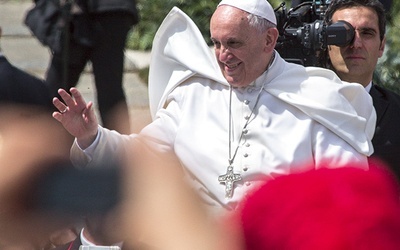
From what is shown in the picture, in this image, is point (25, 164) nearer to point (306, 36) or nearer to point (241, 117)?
point (241, 117)

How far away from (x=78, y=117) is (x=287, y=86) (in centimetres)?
79

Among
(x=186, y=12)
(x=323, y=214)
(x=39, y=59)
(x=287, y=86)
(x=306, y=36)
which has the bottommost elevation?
(x=39, y=59)

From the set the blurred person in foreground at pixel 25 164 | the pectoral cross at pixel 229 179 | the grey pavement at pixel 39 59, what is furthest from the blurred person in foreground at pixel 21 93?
the grey pavement at pixel 39 59

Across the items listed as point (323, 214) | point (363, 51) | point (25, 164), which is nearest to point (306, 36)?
point (363, 51)

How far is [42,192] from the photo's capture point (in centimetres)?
289

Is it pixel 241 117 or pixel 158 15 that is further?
pixel 158 15

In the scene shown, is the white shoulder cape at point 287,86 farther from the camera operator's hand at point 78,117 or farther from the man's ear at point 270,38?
the camera operator's hand at point 78,117

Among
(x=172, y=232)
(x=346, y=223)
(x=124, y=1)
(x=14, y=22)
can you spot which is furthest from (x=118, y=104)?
(x=346, y=223)

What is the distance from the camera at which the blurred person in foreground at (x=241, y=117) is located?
3.65 meters

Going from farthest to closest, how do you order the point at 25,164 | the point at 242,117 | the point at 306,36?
the point at 306,36
the point at 242,117
the point at 25,164

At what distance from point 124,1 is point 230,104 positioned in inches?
75.6

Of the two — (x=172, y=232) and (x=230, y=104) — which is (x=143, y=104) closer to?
(x=230, y=104)

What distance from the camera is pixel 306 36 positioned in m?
4.41

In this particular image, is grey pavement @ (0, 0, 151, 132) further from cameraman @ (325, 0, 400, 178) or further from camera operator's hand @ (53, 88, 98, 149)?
camera operator's hand @ (53, 88, 98, 149)
